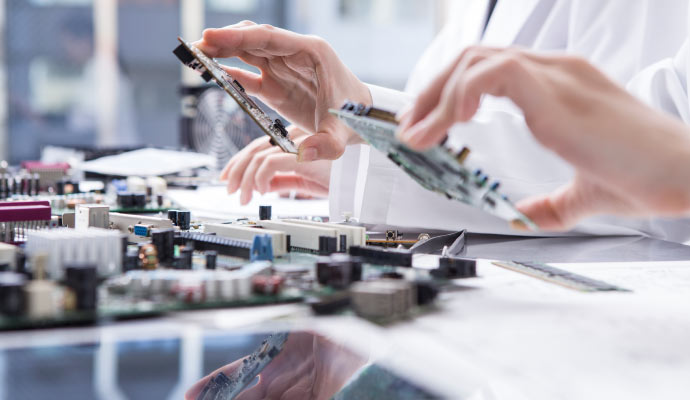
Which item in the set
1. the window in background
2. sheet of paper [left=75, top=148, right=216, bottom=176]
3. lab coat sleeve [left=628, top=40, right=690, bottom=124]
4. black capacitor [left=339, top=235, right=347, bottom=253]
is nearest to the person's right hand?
black capacitor [left=339, top=235, right=347, bottom=253]

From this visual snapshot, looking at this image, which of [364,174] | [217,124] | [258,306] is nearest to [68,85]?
[217,124]

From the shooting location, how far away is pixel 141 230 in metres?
0.76

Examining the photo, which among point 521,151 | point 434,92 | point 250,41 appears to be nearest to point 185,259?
point 434,92

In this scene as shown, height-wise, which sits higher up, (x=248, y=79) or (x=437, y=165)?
(x=248, y=79)

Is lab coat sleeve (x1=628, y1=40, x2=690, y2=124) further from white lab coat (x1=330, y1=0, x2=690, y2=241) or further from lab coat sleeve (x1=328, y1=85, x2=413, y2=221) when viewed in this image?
lab coat sleeve (x1=328, y1=85, x2=413, y2=221)

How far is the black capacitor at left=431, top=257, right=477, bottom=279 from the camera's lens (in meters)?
0.61

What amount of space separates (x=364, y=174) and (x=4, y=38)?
12.9 feet

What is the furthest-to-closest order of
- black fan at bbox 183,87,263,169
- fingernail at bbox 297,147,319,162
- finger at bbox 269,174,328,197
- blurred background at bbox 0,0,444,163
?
blurred background at bbox 0,0,444,163
black fan at bbox 183,87,263,169
finger at bbox 269,174,328,197
fingernail at bbox 297,147,319,162

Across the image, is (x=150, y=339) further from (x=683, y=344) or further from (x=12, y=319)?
(x=683, y=344)

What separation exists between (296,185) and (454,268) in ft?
2.13

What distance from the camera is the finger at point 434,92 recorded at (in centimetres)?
54

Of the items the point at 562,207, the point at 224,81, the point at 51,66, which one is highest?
the point at 51,66

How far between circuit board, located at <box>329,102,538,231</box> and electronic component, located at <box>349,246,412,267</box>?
0.23 feet

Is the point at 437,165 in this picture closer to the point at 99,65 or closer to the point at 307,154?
the point at 307,154
